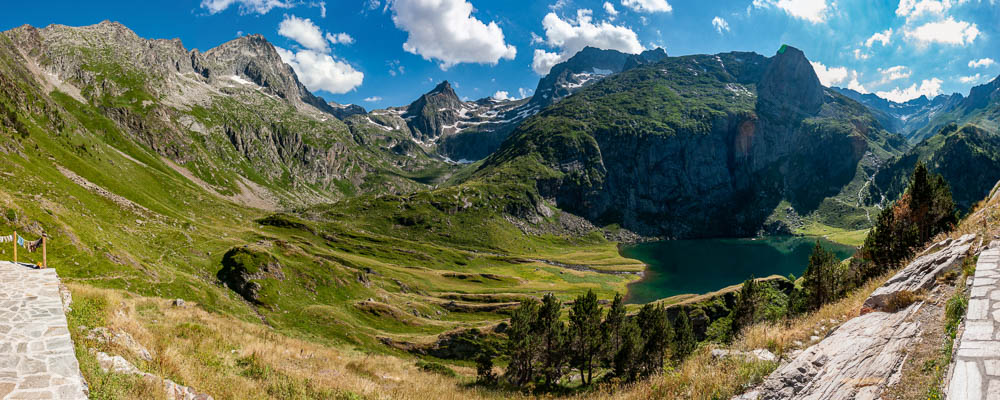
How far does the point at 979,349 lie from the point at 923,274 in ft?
25.9

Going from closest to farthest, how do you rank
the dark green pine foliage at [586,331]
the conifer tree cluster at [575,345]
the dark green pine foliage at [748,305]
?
the conifer tree cluster at [575,345]
the dark green pine foliage at [586,331]
the dark green pine foliage at [748,305]

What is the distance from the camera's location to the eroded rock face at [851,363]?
8.25m

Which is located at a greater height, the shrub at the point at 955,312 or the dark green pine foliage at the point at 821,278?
the shrub at the point at 955,312

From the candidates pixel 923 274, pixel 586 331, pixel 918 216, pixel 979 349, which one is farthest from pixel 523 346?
pixel 918 216

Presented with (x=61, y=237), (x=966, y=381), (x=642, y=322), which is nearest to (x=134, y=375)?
(x=966, y=381)

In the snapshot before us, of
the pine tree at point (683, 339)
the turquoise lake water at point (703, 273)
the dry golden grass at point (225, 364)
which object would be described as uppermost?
the dry golden grass at point (225, 364)

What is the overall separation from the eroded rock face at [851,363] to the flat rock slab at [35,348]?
50.7 feet

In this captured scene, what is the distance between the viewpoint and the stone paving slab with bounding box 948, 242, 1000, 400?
5645 mm

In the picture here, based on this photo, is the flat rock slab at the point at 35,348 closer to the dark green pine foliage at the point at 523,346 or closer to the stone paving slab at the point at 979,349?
the stone paving slab at the point at 979,349

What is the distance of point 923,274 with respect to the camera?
12133mm

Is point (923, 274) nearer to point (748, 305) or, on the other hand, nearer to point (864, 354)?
point (864, 354)

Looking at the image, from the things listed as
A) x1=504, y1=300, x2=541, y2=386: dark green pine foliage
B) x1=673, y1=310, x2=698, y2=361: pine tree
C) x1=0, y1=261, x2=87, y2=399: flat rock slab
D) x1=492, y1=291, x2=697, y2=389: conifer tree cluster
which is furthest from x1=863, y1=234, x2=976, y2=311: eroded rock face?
x1=673, y1=310, x2=698, y2=361: pine tree

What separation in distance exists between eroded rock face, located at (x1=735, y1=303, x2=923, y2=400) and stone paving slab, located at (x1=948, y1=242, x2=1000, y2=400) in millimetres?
1435

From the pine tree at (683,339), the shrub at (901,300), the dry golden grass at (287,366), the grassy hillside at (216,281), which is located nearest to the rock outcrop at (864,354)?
the shrub at (901,300)
